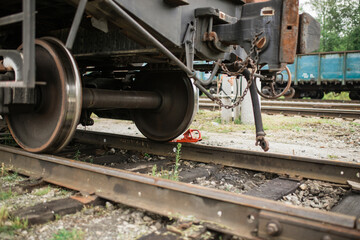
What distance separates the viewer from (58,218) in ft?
7.59

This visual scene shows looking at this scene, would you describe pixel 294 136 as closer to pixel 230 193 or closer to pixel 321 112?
pixel 321 112

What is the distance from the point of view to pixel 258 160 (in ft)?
12.3

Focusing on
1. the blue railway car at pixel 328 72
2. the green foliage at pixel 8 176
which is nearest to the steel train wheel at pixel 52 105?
the green foliage at pixel 8 176

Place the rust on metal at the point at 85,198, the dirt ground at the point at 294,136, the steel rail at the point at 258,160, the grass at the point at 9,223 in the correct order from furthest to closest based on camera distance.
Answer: the dirt ground at the point at 294,136, the steel rail at the point at 258,160, the rust on metal at the point at 85,198, the grass at the point at 9,223

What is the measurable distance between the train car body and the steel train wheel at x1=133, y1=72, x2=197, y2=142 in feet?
54.4

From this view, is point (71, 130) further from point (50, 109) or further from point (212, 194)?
point (212, 194)

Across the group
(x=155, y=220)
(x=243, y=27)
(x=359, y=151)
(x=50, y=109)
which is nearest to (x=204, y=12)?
(x=243, y=27)

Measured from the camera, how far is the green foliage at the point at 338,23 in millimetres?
37094

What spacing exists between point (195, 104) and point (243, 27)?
1.42m

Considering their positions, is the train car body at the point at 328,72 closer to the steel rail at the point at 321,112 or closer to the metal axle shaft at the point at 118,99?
the steel rail at the point at 321,112

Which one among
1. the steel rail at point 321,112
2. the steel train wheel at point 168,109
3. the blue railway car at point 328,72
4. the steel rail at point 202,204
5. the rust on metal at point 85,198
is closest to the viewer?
the steel rail at point 202,204

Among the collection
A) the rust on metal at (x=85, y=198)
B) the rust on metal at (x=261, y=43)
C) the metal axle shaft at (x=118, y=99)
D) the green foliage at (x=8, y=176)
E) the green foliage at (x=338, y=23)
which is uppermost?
the green foliage at (x=338, y=23)

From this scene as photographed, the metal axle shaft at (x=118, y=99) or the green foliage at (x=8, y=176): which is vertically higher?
the metal axle shaft at (x=118, y=99)

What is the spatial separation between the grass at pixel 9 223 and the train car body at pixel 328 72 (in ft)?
64.1
